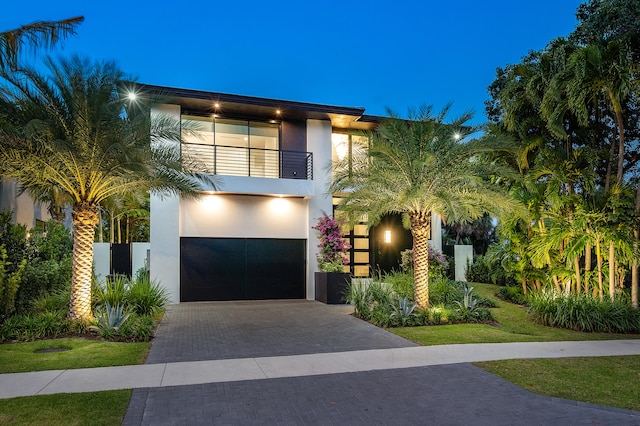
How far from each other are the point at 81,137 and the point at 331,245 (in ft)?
30.3

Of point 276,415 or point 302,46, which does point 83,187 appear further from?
point 302,46

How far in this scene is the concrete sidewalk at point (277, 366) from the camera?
6.09 meters

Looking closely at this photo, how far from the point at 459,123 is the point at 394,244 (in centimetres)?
840

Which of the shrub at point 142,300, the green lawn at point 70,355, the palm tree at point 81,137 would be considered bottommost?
the green lawn at point 70,355

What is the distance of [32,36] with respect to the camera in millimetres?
9484

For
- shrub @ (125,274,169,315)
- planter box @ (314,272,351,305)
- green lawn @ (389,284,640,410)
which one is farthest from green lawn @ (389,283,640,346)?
shrub @ (125,274,169,315)

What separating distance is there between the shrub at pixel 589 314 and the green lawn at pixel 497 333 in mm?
303

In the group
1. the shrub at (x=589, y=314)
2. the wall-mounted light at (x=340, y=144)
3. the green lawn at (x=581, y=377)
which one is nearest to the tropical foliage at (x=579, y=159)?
the shrub at (x=589, y=314)

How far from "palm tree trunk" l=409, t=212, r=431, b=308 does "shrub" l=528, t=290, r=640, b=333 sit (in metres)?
3.03

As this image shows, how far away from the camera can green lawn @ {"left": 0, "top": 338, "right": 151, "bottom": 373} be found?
23.0 ft

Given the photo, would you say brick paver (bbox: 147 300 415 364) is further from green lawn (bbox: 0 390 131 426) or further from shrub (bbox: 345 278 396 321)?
green lawn (bbox: 0 390 131 426)

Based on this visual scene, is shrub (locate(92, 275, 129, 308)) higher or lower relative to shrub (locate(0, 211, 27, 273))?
lower

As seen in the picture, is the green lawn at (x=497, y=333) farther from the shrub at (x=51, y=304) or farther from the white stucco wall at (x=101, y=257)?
the white stucco wall at (x=101, y=257)

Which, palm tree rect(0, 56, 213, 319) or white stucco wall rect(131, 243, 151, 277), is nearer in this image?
palm tree rect(0, 56, 213, 319)
